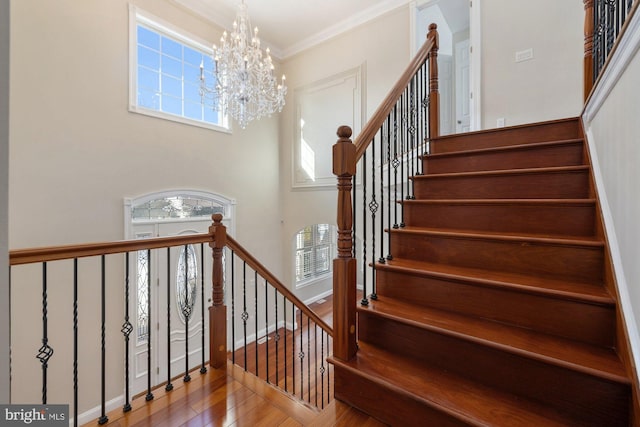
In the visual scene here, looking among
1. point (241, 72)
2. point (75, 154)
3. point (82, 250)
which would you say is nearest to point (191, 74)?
point (241, 72)

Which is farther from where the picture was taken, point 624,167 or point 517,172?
point 517,172

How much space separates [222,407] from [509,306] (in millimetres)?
1584

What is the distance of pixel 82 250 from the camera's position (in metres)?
1.32

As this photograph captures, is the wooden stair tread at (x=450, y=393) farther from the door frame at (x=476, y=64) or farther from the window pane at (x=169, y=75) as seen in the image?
the window pane at (x=169, y=75)

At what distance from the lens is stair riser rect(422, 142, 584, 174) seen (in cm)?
168

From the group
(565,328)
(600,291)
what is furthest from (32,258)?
(600,291)

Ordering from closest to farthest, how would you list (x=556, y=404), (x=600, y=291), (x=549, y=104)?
(x=556, y=404), (x=600, y=291), (x=549, y=104)

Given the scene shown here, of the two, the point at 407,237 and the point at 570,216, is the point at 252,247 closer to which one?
the point at 407,237

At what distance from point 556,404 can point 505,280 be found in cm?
46

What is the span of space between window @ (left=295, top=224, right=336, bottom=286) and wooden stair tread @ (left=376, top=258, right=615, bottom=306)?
4411mm

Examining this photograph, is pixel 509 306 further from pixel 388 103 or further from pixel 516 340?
pixel 388 103

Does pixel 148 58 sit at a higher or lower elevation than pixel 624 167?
higher

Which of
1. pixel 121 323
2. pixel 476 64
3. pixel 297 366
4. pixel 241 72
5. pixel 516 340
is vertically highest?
pixel 476 64

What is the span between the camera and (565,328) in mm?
1104
